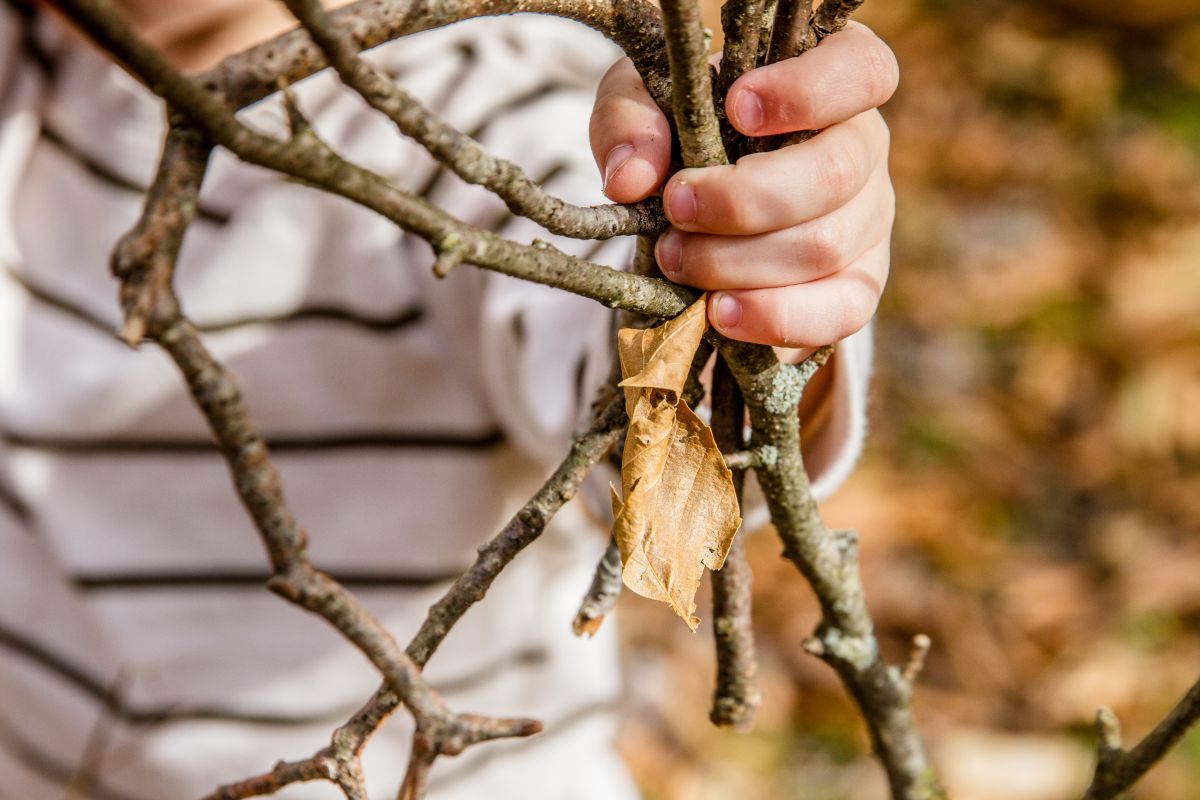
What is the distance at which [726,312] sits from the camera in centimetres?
28

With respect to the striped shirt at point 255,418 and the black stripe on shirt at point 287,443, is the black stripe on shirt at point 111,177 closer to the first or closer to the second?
the striped shirt at point 255,418

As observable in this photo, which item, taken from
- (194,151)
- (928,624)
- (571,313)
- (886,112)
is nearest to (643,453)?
(194,151)

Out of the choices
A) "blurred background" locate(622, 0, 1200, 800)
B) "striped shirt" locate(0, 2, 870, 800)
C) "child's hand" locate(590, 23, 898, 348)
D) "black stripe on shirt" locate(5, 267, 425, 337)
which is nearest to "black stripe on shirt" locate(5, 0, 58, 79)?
"striped shirt" locate(0, 2, 870, 800)

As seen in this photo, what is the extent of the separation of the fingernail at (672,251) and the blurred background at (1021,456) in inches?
32.9

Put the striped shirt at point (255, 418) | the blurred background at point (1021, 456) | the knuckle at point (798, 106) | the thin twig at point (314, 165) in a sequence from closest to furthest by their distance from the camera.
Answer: the thin twig at point (314, 165) < the knuckle at point (798, 106) < the striped shirt at point (255, 418) < the blurred background at point (1021, 456)

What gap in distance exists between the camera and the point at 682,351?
0.26m

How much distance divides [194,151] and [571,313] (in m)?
0.51

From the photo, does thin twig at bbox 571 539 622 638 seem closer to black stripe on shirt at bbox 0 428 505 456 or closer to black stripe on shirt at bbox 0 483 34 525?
black stripe on shirt at bbox 0 428 505 456

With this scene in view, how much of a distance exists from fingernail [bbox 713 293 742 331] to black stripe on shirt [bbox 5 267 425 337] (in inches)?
23.0

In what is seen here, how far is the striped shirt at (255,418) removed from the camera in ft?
2.64

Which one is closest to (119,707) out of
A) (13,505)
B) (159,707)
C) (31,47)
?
(159,707)

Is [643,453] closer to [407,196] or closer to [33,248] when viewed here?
[407,196]

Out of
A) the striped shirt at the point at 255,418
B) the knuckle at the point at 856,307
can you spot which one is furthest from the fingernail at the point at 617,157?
the striped shirt at the point at 255,418

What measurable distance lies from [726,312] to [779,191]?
0.05 meters
